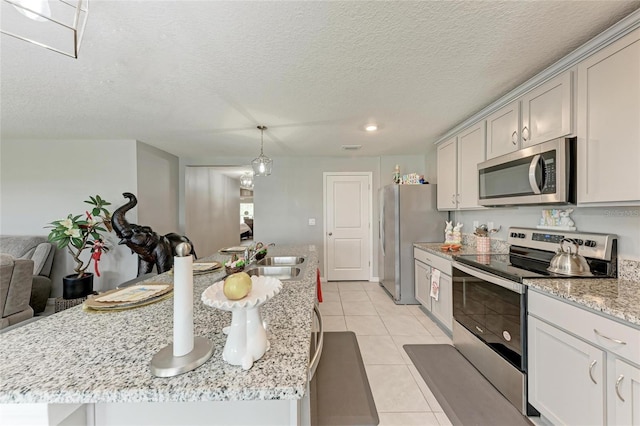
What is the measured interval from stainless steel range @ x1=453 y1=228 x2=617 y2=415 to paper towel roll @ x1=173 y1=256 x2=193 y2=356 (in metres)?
1.84

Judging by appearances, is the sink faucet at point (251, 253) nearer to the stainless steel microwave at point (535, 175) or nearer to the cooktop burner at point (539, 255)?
the cooktop burner at point (539, 255)

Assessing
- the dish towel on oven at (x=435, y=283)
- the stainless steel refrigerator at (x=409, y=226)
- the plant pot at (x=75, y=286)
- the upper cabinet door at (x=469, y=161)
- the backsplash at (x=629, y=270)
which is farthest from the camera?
the stainless steel refrigerator at (x=409, y=226)

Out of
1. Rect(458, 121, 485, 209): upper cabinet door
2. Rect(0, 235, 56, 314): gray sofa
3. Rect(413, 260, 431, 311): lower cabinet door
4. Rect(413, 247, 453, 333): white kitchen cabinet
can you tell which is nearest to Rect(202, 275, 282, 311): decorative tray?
Rect(413, 247, 453, 333): white kitchen cabinet

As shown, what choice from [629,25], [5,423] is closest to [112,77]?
[5,423]

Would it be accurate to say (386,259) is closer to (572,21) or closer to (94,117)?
(572,21)

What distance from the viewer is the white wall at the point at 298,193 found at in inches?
177

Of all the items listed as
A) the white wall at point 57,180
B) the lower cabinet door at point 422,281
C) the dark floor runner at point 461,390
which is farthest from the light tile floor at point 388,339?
the white wall at point 57,180

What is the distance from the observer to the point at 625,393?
1.08 metres

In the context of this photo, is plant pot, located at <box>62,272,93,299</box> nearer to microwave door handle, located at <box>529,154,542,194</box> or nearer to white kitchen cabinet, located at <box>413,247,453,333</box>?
white kitchen cabinet, located at <box>413,247,453,333</box>

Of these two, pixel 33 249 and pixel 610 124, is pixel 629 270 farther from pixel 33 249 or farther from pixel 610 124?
pixel 33 249

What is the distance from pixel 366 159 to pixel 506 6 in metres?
3.32

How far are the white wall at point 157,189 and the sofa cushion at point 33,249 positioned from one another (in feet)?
3.55

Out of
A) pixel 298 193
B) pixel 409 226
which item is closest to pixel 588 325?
pixel 409 226

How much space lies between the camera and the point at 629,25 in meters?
1.28
